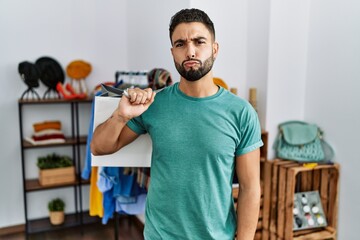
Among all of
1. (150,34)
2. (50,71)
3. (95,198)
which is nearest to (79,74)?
(50,71)

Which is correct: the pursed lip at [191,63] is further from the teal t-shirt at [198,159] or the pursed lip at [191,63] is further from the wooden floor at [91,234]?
the wooden floor at [91,234]

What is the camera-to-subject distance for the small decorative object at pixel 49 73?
10.5 ft

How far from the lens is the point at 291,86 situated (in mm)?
2617

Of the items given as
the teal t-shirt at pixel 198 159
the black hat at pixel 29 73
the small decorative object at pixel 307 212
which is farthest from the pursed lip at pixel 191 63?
the black hat at pixel 29 73

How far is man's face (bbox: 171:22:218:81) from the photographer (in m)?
1.19

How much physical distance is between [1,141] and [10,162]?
0.20 metres

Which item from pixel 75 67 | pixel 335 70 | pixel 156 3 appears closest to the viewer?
pixel 335 70

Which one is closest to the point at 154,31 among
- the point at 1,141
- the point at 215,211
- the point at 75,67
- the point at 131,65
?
the point at 131,65

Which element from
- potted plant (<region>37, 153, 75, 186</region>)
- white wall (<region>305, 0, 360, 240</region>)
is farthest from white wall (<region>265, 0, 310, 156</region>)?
potted plant (<region>37, 153, 75, 186</region>)

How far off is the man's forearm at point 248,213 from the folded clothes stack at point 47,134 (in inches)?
88.4

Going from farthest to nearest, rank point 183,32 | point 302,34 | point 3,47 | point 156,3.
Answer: point 3,47
point 156,3
point 302,34
point 183,32

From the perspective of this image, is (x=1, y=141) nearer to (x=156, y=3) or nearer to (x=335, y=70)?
(x=156, y=3)

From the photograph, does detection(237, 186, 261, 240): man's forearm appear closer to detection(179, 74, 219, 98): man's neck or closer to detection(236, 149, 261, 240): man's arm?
detection(236, 149, 261, 240): man's arm

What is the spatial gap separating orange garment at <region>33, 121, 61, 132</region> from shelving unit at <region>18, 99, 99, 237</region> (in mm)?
122
